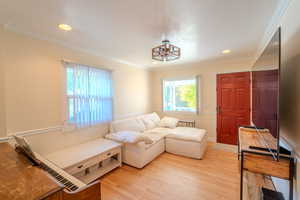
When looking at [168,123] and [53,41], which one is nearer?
[53,41]

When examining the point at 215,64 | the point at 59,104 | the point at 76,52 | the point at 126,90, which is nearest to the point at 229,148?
the point at 215,64

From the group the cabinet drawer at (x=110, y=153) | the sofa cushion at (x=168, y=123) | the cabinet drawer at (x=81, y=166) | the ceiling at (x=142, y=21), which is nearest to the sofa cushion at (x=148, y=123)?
the sofa cushion at (x=168, y=123)

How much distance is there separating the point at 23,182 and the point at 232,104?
14.3ft

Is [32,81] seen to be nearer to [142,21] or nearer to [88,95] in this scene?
[88,95]

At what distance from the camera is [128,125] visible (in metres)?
3.38

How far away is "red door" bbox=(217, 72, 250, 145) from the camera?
3.58m

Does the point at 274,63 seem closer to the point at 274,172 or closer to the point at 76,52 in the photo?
the point at 274,172

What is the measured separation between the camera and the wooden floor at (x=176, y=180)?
191cm

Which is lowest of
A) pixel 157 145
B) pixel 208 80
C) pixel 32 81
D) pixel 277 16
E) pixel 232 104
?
pixel 157 145

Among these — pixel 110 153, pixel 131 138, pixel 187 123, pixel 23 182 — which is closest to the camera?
pixel 23 182

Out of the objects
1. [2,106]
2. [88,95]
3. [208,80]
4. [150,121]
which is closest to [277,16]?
[208,80]

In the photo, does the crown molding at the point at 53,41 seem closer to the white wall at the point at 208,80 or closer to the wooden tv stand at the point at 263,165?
the white wall at the point at 208,80

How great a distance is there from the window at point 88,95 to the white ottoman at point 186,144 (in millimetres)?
1701

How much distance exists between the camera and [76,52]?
266 centimetres
